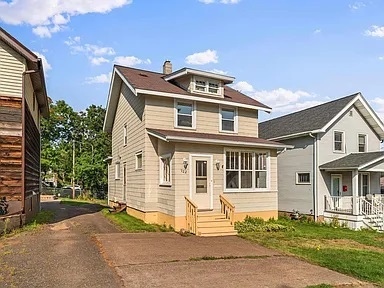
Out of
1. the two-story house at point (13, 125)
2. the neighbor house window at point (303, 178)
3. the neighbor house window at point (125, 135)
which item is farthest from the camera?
the neighbor house window at point (303, 178)

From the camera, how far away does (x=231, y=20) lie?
608 inches

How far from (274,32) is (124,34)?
633cm

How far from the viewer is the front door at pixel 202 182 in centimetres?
1387

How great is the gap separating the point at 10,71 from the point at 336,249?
12.2 meters

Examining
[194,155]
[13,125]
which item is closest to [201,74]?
[194,155]

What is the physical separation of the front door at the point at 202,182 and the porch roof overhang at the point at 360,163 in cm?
759

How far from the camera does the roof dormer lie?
16.3m

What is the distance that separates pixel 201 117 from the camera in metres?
16.0

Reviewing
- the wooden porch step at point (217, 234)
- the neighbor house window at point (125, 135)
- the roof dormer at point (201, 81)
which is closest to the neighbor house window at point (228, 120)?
the roof dormer at point (201, 81)

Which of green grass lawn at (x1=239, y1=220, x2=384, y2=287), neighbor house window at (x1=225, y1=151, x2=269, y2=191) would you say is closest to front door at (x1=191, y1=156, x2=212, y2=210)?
neighbor house window at (x1=225, y1=151, x2=269, y2=191)

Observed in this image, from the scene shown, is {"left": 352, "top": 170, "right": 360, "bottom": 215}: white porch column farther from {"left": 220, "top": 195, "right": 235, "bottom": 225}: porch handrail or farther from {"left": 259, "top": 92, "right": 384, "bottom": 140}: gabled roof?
{"left": 220, "top": 195, "right": 235, "bottom": 225}: porch handrail

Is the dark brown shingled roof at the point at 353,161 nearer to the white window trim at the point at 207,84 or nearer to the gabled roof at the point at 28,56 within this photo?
the white window trim at the point at 207,84

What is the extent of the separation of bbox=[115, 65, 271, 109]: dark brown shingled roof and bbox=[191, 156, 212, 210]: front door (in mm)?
3230

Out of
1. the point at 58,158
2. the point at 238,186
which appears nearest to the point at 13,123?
the point at 238,186
